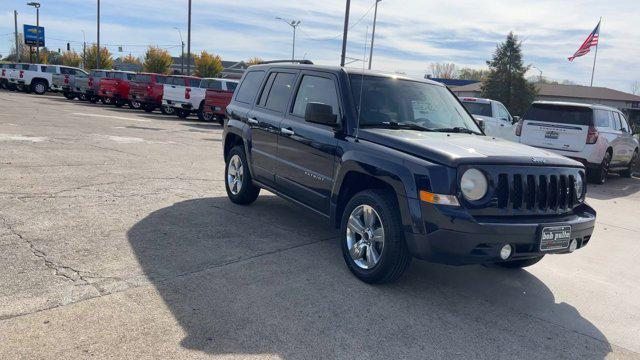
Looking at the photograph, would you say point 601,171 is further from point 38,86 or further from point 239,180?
point 38,86

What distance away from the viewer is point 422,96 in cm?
562

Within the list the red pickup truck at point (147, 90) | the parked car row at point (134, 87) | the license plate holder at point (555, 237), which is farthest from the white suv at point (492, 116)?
the red pickup truck at point (147, 90)

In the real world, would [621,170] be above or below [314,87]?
below

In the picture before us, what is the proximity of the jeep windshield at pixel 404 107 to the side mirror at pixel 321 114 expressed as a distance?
27 cm

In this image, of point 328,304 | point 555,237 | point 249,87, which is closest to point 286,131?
point 249,87

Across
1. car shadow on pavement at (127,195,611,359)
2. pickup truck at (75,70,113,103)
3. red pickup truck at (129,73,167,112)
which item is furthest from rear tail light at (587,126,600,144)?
pickup truck at (75,70,113,103)

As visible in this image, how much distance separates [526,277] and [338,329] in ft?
7.91

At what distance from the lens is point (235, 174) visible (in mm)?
7195

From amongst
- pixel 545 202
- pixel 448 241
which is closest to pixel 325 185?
pixel 448 241

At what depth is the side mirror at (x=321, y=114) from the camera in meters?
4.89

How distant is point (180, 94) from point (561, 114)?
15.7 meters

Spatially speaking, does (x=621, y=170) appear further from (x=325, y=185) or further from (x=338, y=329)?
(x=338, y=329)

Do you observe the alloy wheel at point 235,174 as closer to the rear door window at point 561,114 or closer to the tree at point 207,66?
the rear door window at point 561,114

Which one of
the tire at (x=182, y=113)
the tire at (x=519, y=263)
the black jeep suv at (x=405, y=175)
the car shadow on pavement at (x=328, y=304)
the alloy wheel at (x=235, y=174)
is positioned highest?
the black jeep suv at (x=405, y=175)
